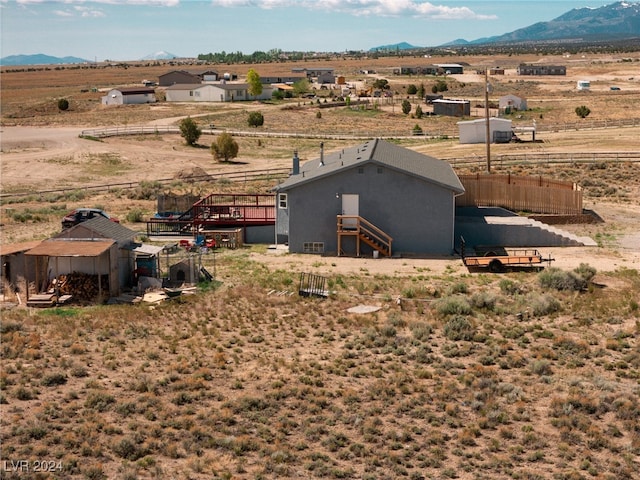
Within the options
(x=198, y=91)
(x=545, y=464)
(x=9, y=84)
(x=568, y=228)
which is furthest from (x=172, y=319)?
(x=9, y=84)

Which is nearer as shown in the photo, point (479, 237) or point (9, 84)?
point (479, 237)

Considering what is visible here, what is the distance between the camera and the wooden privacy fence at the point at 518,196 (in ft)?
146

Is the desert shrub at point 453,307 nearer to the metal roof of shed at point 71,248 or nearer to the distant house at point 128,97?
the metal roof of shed at point 71,248

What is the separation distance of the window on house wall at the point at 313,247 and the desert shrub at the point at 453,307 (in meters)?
10.3

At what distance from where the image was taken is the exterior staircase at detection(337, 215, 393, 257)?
123ft

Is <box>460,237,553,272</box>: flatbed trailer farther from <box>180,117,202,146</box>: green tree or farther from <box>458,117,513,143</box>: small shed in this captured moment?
<box>180,117,202,146</box>: green tree

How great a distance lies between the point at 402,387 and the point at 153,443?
640 centimetres

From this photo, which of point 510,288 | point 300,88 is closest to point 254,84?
point 300,88

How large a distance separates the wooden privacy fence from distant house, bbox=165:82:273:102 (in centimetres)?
7982

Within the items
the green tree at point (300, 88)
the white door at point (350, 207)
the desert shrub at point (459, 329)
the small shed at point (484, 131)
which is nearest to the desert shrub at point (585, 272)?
the desert shrub at point (459, 329)

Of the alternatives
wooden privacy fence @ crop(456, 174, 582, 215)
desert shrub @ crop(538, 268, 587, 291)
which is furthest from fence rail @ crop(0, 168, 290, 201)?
desert shrub @ crop(538, 268, 587, 291)

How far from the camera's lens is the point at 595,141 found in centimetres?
7088

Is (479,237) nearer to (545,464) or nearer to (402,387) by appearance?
(402,387)

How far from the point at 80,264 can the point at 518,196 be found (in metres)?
23.4
